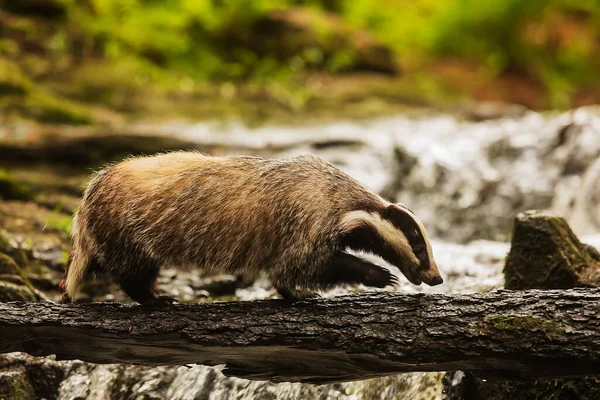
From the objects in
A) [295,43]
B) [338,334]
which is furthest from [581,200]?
[295,43]

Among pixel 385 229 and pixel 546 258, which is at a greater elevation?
pixel 385 229

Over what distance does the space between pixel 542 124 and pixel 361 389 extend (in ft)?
27.3

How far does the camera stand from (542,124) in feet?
41.3

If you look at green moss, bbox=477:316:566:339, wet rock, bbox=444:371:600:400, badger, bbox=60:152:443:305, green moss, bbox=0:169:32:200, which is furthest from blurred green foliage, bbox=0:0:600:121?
green moss, bbox=477:316:566:339

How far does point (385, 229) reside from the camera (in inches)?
199

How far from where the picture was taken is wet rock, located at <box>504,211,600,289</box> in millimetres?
5922

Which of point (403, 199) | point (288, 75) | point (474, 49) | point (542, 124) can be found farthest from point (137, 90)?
point (474, 49)

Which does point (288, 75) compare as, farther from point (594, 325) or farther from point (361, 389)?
point (594, 325)

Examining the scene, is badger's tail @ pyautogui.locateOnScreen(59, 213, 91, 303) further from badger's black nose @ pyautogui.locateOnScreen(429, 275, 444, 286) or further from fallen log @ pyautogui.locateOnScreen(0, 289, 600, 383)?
badger's black nose @ pyautogui.locateOnScreen(429, 275, 444, 286)

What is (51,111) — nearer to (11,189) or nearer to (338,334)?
(11,189)

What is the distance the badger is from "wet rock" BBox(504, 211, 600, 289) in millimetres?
1342

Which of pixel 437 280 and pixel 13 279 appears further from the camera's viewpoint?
pixel 13 279

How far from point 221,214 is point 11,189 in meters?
4.35

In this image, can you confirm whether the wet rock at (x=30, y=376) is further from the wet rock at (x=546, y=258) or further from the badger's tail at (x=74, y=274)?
the wet rock at (x=546, y=258)
